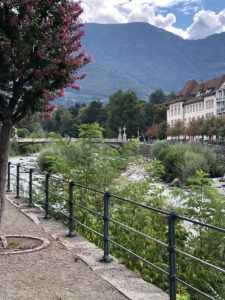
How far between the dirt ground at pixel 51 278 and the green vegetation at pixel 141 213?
1.07m

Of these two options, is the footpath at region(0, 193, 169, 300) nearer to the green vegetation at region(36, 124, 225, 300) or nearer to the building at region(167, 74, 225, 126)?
the green vegetation at region(36, 124, 225, 300)

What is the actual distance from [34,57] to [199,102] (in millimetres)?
74154

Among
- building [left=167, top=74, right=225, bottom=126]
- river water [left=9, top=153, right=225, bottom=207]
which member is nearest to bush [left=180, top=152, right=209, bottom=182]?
river water [left=9, top=153, right=225, bottom=207]

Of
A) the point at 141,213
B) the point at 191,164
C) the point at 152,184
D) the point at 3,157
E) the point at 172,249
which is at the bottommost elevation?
the point at 152,184

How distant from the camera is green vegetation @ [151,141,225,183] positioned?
30.6m

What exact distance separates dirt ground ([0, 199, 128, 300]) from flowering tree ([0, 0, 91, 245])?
100 centimetres

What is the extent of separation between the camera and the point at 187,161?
3108cm

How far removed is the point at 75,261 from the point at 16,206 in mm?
5374

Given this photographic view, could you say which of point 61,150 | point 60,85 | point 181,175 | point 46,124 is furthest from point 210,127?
point 46,124

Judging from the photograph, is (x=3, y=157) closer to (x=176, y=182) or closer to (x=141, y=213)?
(x=141, y=213)

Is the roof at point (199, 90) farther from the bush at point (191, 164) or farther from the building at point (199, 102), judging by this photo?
the bush at point (191, 164)

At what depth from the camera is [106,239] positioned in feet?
18.3

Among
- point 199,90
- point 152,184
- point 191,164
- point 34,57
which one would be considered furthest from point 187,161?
point 199,90

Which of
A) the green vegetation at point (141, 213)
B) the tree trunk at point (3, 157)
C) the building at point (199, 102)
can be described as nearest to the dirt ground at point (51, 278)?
the tree trunk at point (3, 157)
